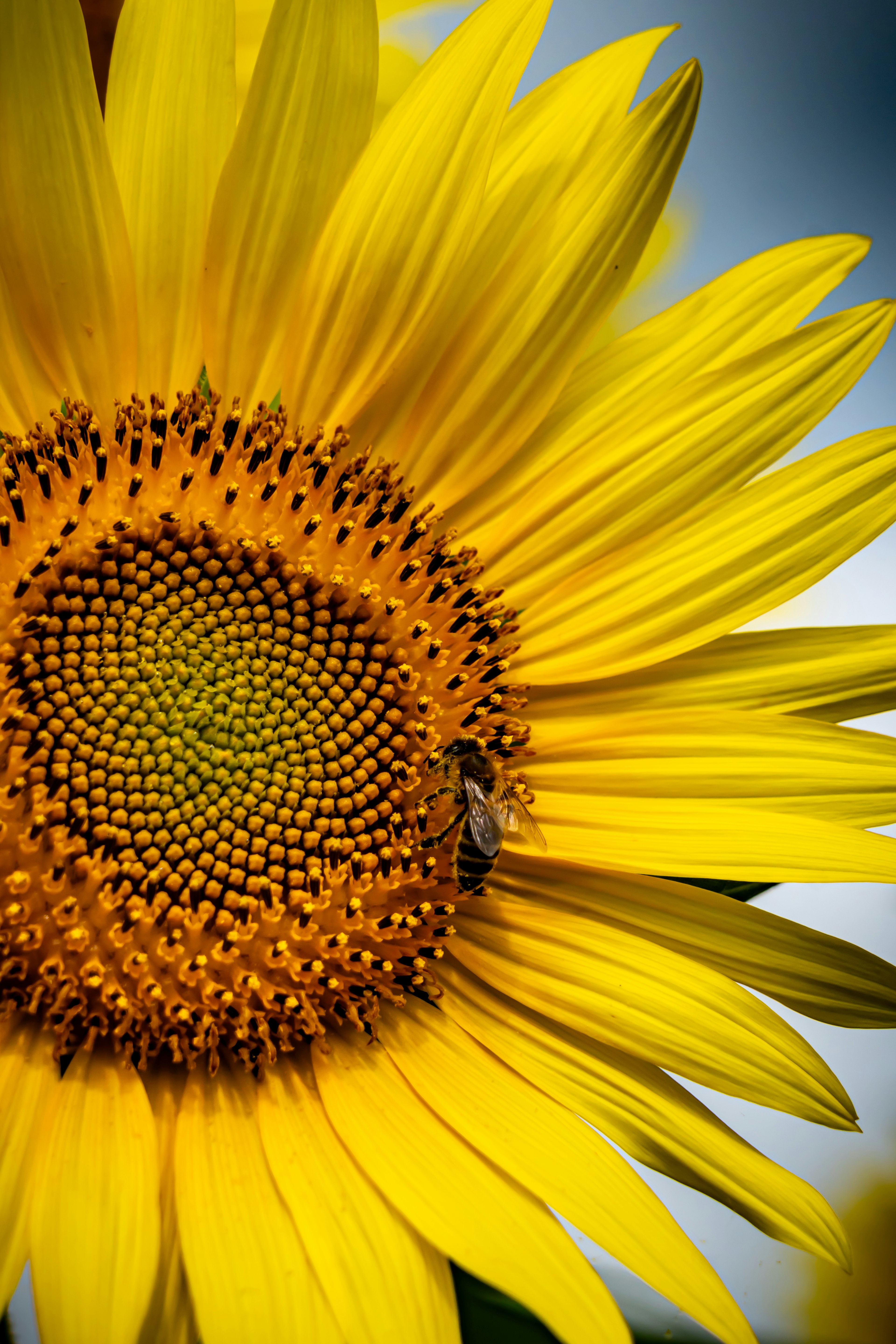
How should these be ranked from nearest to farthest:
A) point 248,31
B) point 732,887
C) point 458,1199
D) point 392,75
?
point 458,1199
point 732,887
point 248,31
point 392,75

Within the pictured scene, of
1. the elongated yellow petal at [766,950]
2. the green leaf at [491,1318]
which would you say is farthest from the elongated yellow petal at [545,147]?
the green leaf at [491,1318]

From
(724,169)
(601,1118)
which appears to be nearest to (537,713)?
(601,1118)

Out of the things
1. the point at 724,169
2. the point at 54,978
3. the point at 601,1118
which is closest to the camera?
the point at 54,978

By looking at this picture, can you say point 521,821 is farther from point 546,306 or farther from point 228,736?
point 546,306

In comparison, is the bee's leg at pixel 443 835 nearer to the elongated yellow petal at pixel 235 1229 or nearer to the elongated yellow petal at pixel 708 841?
the elongated yellow petal at pixel 708 841

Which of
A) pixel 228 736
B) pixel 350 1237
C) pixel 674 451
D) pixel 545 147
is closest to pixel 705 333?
pixel 674 451

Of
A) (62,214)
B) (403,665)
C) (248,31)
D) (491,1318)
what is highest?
(248,31)

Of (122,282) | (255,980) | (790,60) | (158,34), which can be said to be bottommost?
(255,980)

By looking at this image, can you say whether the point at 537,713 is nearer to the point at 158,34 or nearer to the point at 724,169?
the point at 158,34

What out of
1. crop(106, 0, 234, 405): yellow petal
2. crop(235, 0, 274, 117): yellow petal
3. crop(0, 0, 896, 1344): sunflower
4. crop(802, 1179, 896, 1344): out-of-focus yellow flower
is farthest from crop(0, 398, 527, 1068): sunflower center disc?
crop(802, 1179, 896, 1344): out-of-focus yellow flower
